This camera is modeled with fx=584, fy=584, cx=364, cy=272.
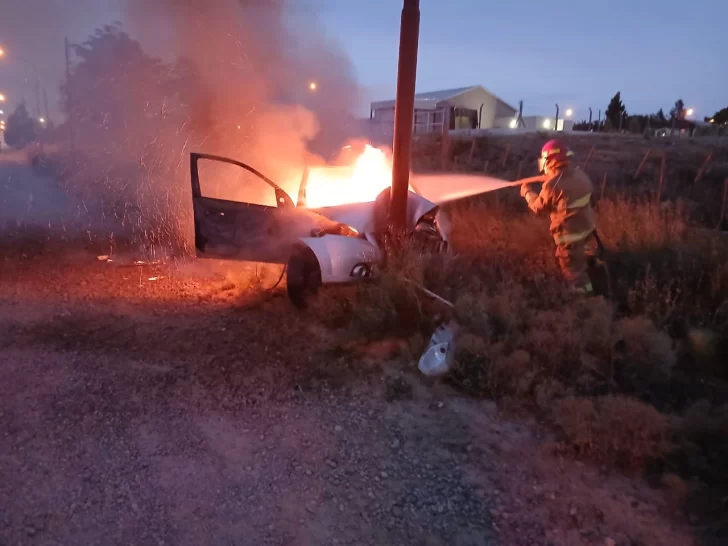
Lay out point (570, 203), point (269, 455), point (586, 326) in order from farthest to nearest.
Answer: point (570, 203), point (586, 326), point (269, 455)

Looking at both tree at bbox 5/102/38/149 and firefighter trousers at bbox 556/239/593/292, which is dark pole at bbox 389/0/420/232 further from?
tree at bbox 5/102/38/149

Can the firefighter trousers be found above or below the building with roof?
below

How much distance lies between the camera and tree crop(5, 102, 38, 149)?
118ft

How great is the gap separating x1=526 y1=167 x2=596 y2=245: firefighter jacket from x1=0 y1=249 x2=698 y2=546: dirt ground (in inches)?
86.6

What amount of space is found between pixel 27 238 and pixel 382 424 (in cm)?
874

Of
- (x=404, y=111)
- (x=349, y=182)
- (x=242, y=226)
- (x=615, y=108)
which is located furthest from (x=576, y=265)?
(x=615, y=108)

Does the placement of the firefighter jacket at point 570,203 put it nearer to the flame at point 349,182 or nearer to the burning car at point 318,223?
the burning car at point 318,223

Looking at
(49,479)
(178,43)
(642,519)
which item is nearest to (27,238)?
(178,43)

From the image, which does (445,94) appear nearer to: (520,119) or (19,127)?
(520,119)

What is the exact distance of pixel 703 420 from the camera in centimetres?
369

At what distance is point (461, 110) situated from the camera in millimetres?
36594

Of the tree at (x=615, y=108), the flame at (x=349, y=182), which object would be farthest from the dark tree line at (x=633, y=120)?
the flame at (x=349, y=182)

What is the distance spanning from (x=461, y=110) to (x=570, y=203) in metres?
32.4

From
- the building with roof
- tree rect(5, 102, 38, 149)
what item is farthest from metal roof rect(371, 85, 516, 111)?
tree rect(5, 102, 38, 149)
